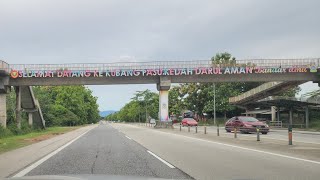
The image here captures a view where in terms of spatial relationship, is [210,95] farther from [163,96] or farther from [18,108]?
[18,108]

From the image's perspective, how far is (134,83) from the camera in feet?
204

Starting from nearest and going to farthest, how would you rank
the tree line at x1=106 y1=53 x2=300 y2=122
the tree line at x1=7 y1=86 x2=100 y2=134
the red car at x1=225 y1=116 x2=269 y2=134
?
the red car at x1=225 y1=116 x2=269 y2=134, the tree line at x1=7 y1=86 x2=100 y2=134, the tree line at x1=106 y1=53 x2=300 y2=122

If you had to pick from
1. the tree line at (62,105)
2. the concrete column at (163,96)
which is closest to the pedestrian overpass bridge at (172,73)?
the concrete column at (163,96)

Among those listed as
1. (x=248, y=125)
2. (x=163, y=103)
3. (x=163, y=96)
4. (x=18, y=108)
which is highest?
(x=163, y=96)

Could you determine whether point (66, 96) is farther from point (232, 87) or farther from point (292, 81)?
point (292, 81)

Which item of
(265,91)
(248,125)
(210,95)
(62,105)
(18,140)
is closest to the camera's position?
(18,140)

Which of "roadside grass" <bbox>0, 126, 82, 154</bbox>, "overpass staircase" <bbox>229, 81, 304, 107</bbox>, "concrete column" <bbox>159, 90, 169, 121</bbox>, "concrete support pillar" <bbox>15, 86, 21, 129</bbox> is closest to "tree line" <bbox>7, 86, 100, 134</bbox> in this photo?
"concrete support pillar" <bbox>15, 86, 21, 129</bbox>

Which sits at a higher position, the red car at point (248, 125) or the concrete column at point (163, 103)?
the concrete column at point (163, 103)

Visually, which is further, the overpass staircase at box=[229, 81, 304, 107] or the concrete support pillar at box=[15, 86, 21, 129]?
the overpass staircase at box=[229, 81, 304, 107]

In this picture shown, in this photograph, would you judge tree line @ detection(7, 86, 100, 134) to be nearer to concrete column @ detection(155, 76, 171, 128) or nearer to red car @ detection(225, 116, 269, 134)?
concrete column @ detection(155, 76, 171, 128)

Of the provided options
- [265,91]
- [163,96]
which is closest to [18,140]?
[163,96]

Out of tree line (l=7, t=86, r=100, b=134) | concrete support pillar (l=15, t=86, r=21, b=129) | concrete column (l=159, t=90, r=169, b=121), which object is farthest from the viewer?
tree line (l=7, t=86, r=100, b=134)

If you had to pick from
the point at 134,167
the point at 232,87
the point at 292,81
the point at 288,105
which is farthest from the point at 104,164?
the point at 232,87

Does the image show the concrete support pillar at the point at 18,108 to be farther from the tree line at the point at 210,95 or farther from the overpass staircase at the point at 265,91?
the overpass staircase at the point at 265,91
